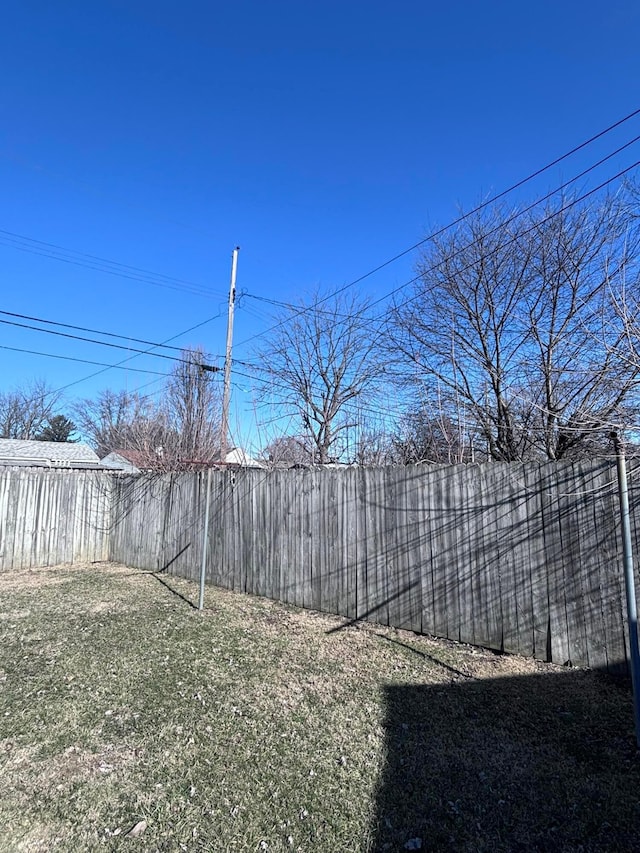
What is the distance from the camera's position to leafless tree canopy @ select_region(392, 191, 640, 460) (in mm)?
5949

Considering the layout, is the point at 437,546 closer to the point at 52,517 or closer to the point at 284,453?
the point at 284,453

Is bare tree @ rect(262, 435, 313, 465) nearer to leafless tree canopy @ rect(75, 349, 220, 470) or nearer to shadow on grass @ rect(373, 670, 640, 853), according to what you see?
leafless tree canopy @ rect(75, 349, 220, 470)

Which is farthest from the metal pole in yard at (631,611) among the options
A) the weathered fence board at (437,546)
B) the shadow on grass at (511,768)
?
the weathered fence board at (437,546)

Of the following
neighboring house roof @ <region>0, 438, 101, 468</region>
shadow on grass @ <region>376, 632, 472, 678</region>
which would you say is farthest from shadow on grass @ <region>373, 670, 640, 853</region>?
neighboring house roof @ <region>0, 438, 101, 468</region>

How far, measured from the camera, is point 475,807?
192 cm

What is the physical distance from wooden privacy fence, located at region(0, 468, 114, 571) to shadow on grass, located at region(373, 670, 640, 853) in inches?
303

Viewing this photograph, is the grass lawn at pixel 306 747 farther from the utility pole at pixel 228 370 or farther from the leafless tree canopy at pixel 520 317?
the utility pole at pixel 228 370

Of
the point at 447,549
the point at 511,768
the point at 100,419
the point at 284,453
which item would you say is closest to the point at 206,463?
the point at 284,453

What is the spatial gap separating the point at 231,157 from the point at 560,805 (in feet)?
33.3

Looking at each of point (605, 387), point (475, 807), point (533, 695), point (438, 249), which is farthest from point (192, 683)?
point (438, 249)

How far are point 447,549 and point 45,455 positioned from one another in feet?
50.7

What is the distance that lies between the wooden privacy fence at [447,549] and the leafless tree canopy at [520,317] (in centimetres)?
225

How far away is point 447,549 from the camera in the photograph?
4082 mm

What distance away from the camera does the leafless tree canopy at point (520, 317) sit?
5949 millimetres
